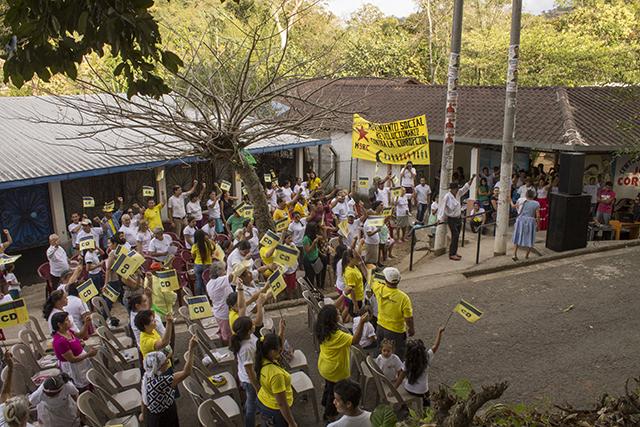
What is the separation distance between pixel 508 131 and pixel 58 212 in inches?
444

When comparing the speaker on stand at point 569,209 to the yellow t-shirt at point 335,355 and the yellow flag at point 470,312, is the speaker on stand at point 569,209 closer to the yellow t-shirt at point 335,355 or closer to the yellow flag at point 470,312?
the yellow flag at point 470,312

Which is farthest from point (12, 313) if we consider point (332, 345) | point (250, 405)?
point (332, 345)

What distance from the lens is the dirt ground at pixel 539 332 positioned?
712 cm

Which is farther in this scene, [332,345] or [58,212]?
[58,212]

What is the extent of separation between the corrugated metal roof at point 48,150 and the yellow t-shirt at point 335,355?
700 cm

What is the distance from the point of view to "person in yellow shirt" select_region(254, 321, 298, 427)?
16.6 feet

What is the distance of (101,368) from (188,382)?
1.08 metres

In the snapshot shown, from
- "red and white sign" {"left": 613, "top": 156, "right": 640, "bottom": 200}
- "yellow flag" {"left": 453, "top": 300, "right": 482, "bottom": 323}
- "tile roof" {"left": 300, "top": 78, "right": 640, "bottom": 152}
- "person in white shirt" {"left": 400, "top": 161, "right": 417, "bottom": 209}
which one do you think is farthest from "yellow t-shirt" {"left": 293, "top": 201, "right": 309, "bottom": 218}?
"red and white sign" {"left": 613, "top": 156, "right": 640, "bottom": 200}

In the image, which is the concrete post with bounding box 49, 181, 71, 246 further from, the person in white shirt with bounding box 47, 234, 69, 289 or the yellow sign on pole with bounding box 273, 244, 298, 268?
the yellow sign on pole with bounding box 273, 244, 298, 268

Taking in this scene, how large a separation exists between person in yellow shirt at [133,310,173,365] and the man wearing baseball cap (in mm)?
2528

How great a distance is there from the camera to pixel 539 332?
336 inches

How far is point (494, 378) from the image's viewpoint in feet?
23.9

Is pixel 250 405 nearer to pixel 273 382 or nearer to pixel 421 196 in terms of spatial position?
pixel 273 382

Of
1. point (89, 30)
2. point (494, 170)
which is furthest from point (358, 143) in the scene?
point (89, 30)
